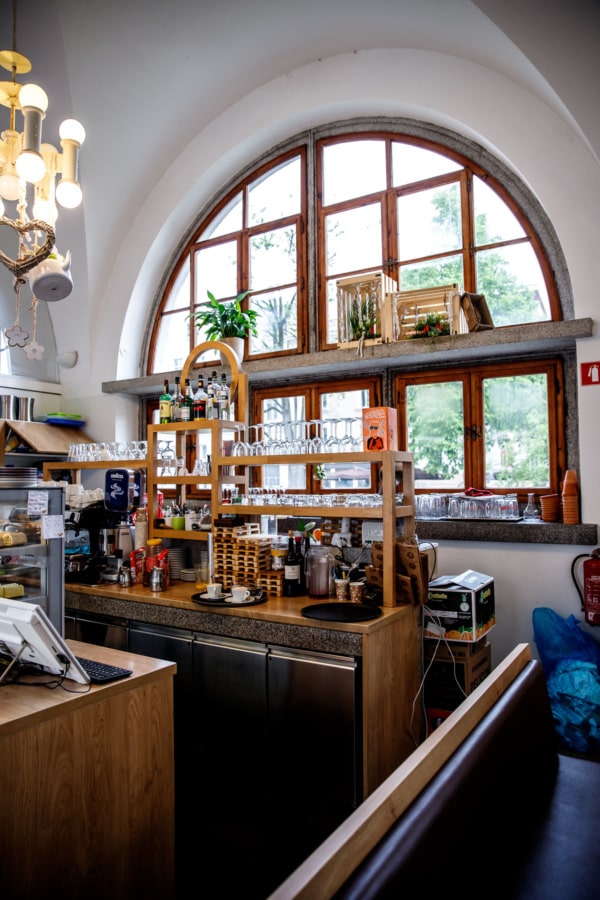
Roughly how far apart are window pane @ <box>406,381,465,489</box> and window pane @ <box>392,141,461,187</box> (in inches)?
74.4

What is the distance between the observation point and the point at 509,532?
4207 mm

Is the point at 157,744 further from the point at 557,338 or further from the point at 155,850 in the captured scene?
the point at 557,338

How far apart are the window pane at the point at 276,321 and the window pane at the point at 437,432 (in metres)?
1.40

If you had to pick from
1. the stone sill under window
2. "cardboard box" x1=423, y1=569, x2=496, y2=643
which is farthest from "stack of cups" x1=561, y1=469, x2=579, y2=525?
"cardboard box" x1=423, y1=569, x2=496, y2=643

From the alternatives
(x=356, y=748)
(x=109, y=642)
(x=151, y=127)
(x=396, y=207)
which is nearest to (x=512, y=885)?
Answer: (x=356, y=748)

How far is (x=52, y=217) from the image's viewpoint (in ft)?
11.1

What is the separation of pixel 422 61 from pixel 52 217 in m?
3.40

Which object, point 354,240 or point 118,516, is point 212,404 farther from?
point 354,240

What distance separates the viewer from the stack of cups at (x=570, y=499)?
409cm

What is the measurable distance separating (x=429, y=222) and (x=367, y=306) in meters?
1.06

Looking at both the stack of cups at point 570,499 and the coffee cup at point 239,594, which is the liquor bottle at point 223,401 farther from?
the stack of cups at point 570,499

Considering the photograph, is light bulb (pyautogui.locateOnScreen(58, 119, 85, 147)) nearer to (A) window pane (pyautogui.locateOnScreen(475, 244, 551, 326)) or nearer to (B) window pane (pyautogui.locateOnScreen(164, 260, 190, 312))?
(A) window pane (pyautogui.locateOnScreen(475, 244, 551, 326))

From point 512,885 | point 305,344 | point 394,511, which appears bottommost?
point 512,885

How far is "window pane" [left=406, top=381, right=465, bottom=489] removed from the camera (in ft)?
16.1
